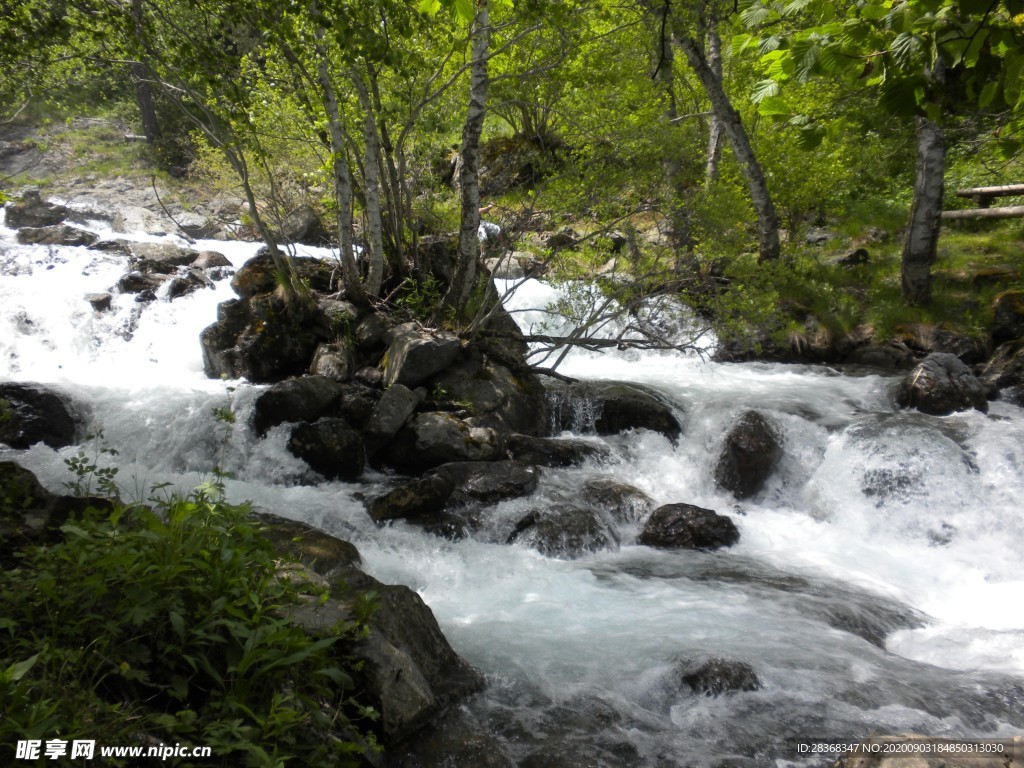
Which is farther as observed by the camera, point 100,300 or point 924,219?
point 100,300

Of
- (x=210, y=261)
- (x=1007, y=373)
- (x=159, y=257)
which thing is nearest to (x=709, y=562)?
(x=1007, y=373)

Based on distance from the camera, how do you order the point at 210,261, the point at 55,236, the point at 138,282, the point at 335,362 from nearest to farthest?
the point at 335,362
the point at 138,282
the point at 210,261
the point at 55,236

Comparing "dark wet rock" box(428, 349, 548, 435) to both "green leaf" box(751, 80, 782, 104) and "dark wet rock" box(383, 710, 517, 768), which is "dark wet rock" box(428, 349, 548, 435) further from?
"green leaf" box(751, 80, 782, 104)

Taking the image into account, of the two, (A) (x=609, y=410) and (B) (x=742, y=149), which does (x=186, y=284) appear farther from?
(B) (x=742, y=149)

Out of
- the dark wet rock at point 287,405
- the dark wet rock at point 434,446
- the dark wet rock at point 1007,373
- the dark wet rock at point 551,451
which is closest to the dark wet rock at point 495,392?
the dark wet rock at point 551,451

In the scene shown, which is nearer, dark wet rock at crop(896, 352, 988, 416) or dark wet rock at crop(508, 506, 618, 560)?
dark wet rock at crop(508, 506, 618, 560)

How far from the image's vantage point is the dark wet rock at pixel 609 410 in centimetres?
1010

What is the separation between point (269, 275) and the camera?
443 inches

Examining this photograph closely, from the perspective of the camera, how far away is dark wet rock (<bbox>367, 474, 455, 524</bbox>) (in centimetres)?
765

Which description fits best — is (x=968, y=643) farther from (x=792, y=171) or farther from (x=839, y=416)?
(x=792, y=171)

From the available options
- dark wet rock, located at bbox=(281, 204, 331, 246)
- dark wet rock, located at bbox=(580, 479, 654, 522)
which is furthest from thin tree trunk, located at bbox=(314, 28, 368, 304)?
dark wet rock, located at bbox=(281, 204, 331, 246)

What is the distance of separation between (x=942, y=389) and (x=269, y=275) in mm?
10528

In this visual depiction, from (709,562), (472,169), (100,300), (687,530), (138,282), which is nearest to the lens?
(709,562)

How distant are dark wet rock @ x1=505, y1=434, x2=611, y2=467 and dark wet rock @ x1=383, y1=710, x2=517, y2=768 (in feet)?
16.4
